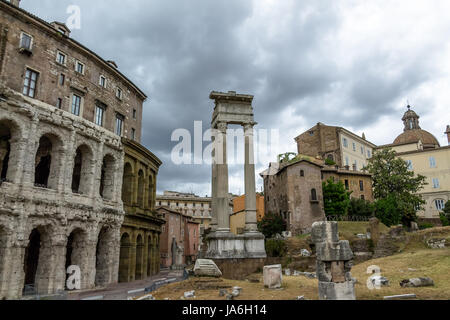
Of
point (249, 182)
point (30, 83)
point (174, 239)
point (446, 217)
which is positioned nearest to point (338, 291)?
point (249, 182)

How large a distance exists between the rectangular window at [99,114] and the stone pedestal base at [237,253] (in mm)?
13038

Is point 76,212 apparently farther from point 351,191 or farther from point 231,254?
point 351,191

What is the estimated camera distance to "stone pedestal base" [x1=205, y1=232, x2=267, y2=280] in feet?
63.4

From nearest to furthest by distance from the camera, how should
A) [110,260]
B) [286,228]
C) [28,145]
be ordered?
[28,145]
[110,260]
[286,228]

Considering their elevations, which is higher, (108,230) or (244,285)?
(108,230)

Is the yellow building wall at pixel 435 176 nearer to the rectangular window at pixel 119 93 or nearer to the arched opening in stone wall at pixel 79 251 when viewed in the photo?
the rectangular window at pixel 119 93

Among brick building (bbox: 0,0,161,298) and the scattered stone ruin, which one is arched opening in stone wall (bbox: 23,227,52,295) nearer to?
brick building (bbox: 0,0,161,298)

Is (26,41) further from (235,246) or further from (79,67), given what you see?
(235,246)

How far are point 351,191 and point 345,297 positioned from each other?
36.2m

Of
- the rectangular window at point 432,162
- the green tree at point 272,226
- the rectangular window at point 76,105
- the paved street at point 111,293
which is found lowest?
the paved street at point 111,293

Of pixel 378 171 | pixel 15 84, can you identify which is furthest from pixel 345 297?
pixel 378 171

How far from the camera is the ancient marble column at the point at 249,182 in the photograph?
21172 millimetres

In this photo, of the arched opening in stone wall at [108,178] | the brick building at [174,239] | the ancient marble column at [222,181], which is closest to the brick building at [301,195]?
the brick building at [174,239]

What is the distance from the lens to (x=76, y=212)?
21656 millimetres
